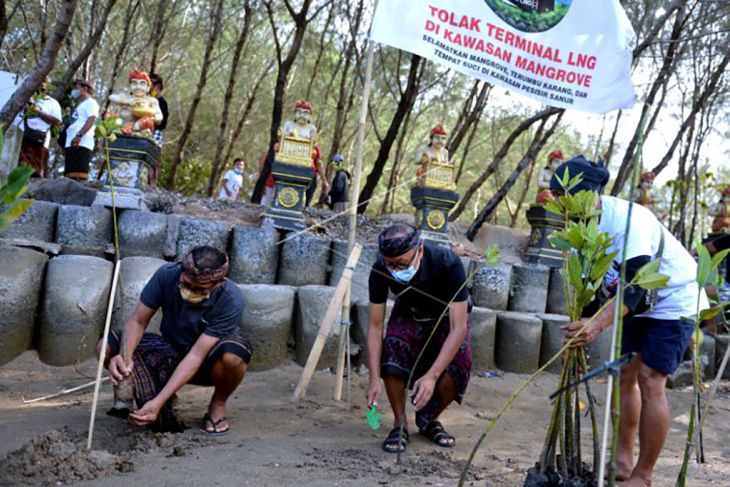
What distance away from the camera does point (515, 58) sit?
14.0 feet

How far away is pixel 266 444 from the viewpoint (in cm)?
308

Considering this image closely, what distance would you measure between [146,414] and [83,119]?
5095 mm

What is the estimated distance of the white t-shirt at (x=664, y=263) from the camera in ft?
8.60

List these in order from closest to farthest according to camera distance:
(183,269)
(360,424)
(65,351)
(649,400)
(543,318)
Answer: (649,400), (183,269), (360,424), (65,351), (543,318)

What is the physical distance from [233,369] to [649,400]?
189 cm

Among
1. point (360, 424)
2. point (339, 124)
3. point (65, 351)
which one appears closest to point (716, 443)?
point (360, 424)

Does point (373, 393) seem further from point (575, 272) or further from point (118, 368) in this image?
point (575, 272)

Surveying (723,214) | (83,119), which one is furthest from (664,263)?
(723,214)

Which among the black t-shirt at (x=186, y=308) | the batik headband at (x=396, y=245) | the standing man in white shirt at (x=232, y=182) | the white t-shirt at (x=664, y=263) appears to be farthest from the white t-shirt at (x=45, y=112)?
the white t-shirt at (x=664, y=263)

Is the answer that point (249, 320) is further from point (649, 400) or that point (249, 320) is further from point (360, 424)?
point (649, 400)

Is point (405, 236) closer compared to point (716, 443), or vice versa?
point (405, 236)

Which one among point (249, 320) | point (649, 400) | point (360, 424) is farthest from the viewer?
point (249, 320)

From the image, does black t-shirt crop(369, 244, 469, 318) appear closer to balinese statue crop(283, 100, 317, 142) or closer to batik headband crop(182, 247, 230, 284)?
batik headband crop(182, 247, 230, 284)

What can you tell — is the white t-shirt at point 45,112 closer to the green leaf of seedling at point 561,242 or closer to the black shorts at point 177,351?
the black shorts at point 177,351
